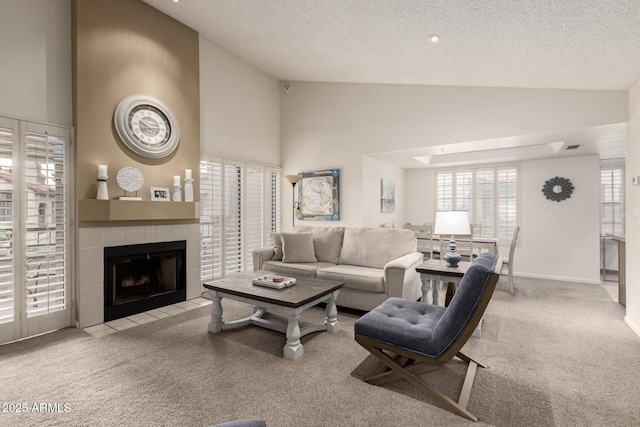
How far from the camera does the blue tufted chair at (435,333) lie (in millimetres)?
1912

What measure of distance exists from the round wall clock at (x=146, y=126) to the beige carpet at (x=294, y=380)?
211 cm

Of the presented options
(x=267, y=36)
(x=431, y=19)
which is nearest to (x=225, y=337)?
(x=431, y=19)

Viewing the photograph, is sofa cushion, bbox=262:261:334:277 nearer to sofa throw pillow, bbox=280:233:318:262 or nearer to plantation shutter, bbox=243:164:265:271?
sofa throw pillow, bbox=280:233:318:262

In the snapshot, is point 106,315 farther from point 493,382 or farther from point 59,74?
point 493,382

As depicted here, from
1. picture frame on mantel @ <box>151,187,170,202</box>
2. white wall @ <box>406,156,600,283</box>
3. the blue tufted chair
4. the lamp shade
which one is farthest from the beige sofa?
white wall @ <box>406,156,600,283</box>

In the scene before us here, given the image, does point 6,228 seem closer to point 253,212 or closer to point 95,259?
point 95,259

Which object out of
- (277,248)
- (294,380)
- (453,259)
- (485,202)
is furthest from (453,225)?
(485,202)

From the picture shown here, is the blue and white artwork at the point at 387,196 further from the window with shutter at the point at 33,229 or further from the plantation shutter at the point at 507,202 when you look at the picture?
the window with shutter at the point at 33,229

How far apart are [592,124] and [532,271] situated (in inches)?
124

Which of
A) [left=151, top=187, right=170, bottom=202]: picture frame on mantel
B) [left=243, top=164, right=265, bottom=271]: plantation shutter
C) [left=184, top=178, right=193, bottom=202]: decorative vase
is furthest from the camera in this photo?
[left=243, top=164, right=265, bottom=271]: plantation shutter

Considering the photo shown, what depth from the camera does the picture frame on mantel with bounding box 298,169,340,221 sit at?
5543mm

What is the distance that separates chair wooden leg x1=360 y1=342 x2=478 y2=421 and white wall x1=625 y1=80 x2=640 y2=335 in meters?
2.31

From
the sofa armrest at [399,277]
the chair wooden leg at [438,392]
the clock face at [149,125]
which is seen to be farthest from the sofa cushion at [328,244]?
the clock face at [149,125]

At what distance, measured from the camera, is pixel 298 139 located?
5.95 m
